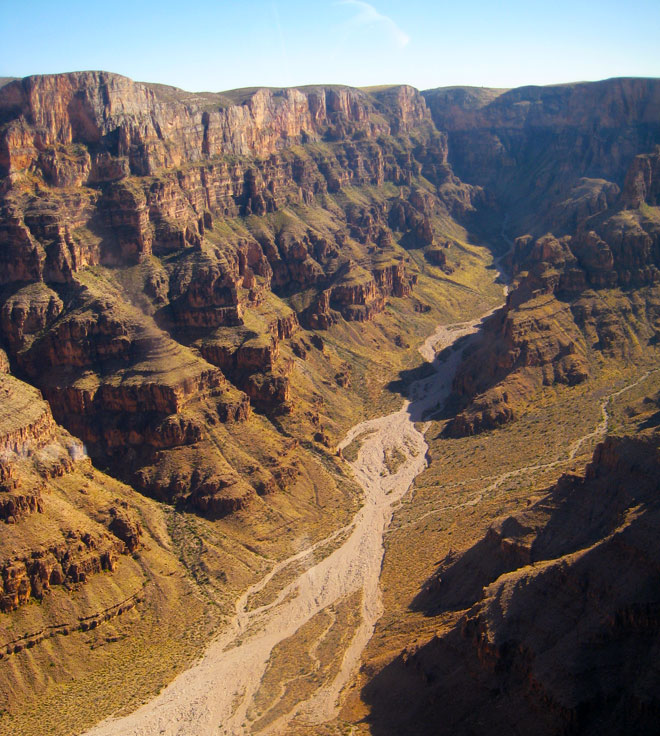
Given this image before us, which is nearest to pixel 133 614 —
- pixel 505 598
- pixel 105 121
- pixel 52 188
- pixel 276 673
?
pixel 276 673

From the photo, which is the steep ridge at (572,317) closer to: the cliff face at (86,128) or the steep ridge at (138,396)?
the steep ridge at (138,396)

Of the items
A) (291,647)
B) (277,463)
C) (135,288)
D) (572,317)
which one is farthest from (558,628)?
(572,317)

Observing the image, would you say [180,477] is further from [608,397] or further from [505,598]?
[608,397]

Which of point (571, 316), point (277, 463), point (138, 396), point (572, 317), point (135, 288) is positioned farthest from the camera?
point (571, 316)

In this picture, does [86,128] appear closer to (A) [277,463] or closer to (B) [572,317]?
(A) [277,463]

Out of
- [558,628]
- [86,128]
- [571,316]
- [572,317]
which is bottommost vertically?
[558,628]
